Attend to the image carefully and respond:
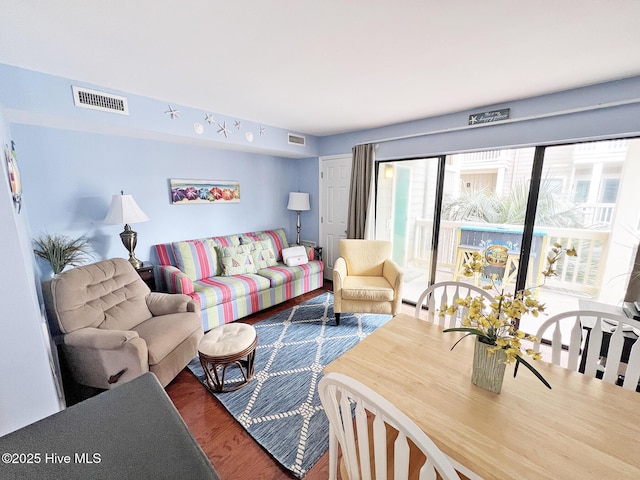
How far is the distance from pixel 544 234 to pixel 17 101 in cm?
454

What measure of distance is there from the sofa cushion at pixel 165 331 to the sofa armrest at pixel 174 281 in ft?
1.34

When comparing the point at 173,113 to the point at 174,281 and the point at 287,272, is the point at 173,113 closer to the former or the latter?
the point at 174,281

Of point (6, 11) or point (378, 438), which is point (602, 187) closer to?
point (378, 438)

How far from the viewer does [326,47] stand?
1.60m

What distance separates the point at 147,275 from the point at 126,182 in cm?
103

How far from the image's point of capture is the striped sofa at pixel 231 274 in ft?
8.95

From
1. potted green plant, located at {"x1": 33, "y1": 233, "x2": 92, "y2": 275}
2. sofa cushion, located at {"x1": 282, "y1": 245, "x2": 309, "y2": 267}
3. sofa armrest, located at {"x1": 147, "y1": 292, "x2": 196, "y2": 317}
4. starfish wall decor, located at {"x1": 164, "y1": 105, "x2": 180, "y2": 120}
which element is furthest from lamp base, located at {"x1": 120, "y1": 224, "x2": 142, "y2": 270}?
sofa cushion, located at {"x1": 282, "y1": 245, "x2": 309, "y2": 267}

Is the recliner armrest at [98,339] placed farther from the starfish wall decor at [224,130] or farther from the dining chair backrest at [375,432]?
the starfish wall decor at [224,130]

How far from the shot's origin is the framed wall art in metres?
3.17

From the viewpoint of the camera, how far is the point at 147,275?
2.77 meters

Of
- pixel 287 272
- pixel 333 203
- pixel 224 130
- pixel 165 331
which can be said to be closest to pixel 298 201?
pixel 333 203

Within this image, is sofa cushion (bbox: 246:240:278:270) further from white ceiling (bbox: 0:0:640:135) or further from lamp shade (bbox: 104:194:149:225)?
white ceiling (bbox: 0:0:640:135)

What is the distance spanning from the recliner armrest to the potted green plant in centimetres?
88

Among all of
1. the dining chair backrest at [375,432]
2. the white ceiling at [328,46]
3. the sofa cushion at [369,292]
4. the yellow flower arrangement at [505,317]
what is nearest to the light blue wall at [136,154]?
the white ceiling at [328,46]
